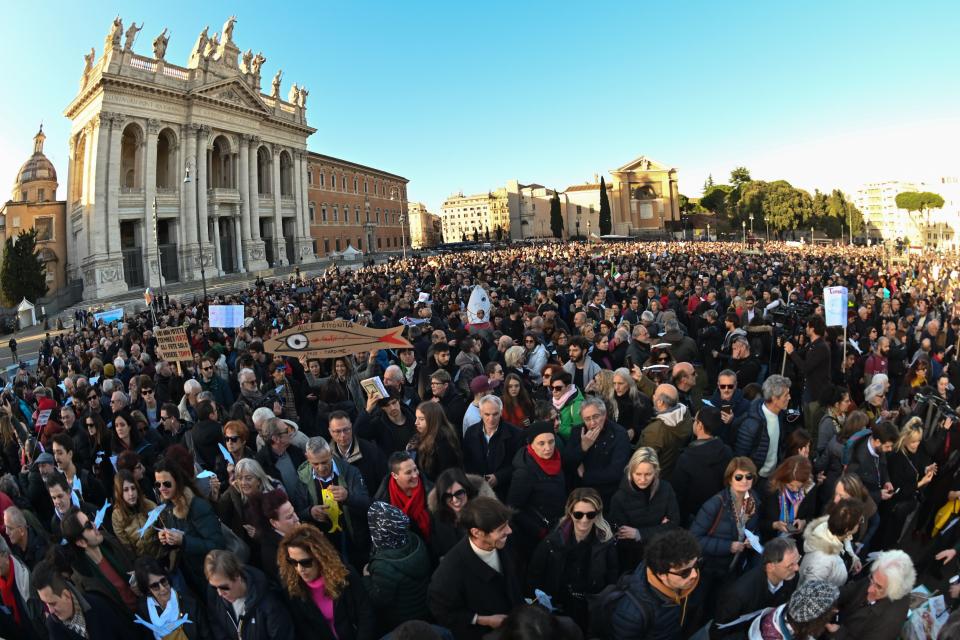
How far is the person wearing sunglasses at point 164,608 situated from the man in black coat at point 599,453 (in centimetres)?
252

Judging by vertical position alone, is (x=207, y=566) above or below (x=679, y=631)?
above

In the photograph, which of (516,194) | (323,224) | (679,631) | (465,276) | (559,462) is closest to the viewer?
(679,631)

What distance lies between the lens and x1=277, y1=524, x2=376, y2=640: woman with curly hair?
295cm

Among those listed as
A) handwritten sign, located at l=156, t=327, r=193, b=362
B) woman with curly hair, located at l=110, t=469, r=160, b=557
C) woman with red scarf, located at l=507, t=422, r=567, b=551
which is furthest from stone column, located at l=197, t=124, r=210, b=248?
woman with red scarf, located at l=507, t=422, r=567, b=551

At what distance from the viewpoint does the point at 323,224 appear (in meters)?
63.4

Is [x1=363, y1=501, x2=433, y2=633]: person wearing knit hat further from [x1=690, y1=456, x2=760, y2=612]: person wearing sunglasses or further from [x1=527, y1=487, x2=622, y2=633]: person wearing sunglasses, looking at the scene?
[x1=690, y1=456, x2=760, y2=612]: person wearing sunglasses

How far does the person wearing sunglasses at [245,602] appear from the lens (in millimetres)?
2979

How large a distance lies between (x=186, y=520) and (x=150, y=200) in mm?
41316

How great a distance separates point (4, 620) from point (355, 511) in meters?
2.10

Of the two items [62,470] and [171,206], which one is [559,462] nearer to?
[62,470]

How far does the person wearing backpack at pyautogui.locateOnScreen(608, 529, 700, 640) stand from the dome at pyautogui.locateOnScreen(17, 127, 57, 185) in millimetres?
63634

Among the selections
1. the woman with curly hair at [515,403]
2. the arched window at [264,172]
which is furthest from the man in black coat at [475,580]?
the arched window at [264,172]

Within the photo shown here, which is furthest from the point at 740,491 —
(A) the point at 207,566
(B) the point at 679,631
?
(A) the point at 207,566

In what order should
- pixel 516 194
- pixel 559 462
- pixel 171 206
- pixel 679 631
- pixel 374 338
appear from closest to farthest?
pixel 679 631
pixel 559 462
pixel 374 338
pixel 171 206
pixel 516 194
